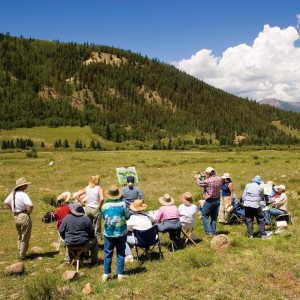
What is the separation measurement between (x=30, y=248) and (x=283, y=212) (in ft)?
35.7

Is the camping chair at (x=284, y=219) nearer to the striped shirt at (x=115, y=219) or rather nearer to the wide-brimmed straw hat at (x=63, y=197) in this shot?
the striped shirt at (x=115, y=219)

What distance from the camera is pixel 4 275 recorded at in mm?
10555

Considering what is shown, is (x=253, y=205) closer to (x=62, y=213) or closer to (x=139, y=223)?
(x=139, y=223)

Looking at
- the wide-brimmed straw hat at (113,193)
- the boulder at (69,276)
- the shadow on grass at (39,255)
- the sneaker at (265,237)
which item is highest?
the wide-brimmed straw hat at (113,193)

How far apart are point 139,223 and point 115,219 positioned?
1851 mm

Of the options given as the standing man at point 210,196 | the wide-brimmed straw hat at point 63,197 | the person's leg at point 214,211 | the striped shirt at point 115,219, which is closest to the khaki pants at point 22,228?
the wide-brimmed straw hat at point 63,197

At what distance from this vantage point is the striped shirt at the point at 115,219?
9805 millimetres

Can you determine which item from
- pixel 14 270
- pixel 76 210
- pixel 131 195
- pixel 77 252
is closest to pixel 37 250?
pixel 14 270

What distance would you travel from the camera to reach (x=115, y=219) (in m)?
9.81

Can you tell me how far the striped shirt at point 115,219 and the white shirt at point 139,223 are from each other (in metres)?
1.54

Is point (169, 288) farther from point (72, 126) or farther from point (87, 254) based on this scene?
point (72, 126)

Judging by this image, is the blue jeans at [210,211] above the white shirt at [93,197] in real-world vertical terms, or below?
below

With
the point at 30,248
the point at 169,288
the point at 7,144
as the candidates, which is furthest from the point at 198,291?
the point at 7,144

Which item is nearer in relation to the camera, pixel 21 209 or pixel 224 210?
pixel 21 209
